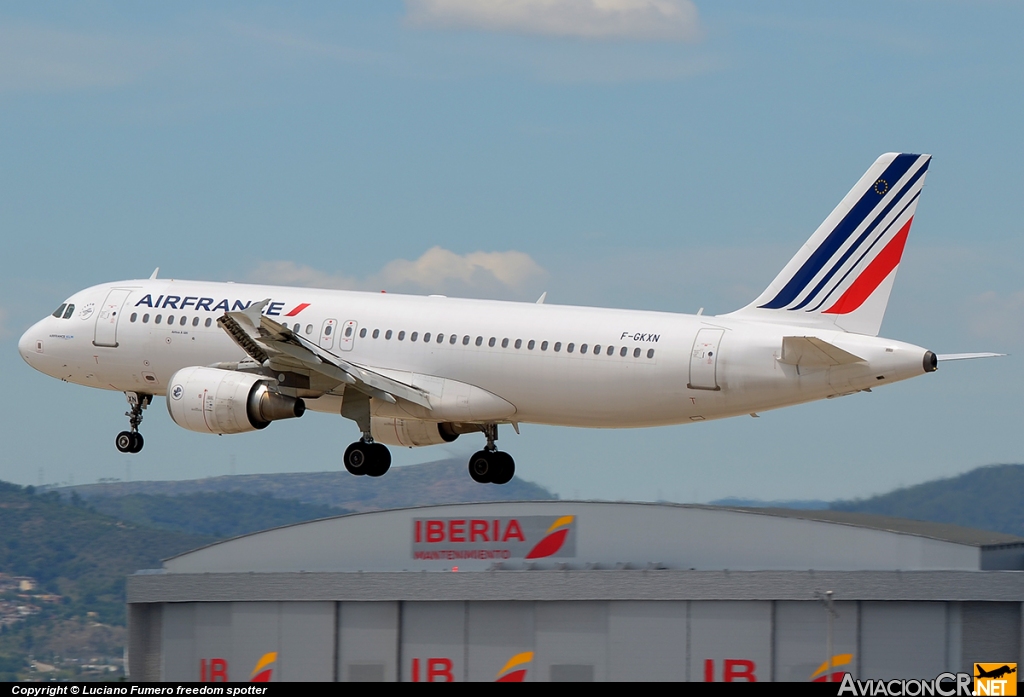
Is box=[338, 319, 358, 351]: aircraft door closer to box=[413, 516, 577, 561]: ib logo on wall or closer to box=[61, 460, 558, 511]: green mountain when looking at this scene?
box=[413, 516, 577, 561]: ib logo on wall

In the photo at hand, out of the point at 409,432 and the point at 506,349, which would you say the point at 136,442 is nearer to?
the point at 409,432

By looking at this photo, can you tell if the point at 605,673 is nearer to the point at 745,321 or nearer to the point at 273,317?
the point at 745,321

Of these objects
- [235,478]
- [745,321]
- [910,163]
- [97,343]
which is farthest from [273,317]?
[235,478]

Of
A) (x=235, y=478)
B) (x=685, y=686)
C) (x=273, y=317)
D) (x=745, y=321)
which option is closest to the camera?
(x=685, y=686)

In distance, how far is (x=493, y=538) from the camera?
176ft

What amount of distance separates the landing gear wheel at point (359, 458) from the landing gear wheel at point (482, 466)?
432 centimetres

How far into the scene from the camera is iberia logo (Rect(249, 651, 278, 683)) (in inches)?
1954

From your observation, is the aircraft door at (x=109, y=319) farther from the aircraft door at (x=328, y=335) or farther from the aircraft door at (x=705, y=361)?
the aircraft door at (x=705, y=361)

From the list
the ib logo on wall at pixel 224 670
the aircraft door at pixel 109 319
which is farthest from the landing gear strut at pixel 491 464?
the aircraft door at pixel 109 319

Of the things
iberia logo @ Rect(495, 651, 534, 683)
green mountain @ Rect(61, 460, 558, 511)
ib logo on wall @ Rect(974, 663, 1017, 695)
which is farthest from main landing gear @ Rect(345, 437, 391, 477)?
green mountain @ Rect(61, 460, 558, 511)

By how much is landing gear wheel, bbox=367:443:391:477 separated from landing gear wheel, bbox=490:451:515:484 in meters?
4.19

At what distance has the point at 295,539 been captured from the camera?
179 feet

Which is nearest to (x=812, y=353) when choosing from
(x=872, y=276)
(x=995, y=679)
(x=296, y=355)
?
(x=872, y=276)

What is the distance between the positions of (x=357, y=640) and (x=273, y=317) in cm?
1055
